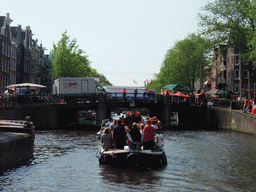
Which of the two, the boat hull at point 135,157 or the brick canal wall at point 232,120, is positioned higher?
the brick canal wall at point 232,120

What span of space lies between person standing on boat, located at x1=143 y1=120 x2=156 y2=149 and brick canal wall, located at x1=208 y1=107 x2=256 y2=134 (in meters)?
18.9

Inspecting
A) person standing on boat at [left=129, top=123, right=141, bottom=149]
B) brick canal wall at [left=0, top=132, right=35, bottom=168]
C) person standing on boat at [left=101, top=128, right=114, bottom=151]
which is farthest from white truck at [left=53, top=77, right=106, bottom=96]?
person standing on boat at [left=129, top=123, right=141, bottom=149]

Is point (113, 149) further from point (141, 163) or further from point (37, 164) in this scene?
point (37, 164)

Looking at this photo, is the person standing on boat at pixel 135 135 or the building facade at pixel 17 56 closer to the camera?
the person standing on boat at pixel 135 135

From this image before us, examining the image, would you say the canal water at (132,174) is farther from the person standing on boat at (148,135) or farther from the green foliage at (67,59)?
the green foliage at (67,59)

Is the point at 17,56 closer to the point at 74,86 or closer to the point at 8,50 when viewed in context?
the point at 8,50

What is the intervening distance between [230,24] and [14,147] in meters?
Answer: 32.3

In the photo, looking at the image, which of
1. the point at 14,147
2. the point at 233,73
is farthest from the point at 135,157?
the point at 233,73

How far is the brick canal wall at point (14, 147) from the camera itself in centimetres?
1638

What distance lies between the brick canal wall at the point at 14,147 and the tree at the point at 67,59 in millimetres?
42533

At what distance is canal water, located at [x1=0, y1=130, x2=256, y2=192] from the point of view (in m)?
13.6

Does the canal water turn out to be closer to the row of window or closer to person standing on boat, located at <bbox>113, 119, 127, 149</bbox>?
person standing on boat, located at <bbox>113, 119, 127, 149</bbox>

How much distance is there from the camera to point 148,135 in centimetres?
1633

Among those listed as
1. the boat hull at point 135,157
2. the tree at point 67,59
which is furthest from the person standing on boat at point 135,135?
the tree at point 67,59
